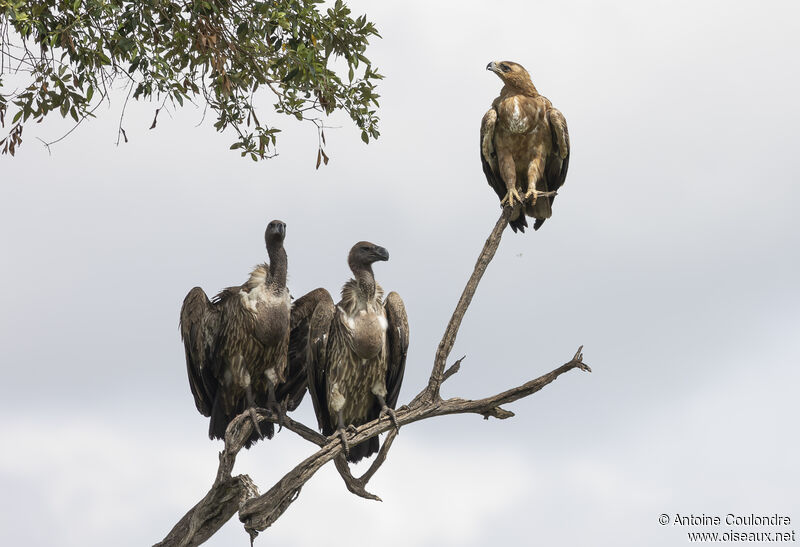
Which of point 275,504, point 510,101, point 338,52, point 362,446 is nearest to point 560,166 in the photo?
point 510,101

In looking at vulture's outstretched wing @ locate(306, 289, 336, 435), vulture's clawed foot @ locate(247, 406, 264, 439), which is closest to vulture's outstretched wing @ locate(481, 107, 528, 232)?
vulture's outstretched wing @ locate(306, 289, 336, 435)

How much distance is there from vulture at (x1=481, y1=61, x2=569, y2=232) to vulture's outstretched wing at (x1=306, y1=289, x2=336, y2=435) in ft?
5.94

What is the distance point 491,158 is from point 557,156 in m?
0.56

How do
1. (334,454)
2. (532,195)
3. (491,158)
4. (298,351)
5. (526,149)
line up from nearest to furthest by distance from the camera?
(334,454), (532,195), (298,351), (526,149), (491,158)

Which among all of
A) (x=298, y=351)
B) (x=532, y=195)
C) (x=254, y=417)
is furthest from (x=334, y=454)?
(x=532, y=195)

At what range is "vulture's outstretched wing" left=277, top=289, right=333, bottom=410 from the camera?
30.1 ft

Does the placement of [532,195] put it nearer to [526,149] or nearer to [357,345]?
[526,149]

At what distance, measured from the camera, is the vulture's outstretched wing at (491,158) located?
966 centimetres

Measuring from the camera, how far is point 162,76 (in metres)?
8.59

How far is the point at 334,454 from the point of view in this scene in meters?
7.93

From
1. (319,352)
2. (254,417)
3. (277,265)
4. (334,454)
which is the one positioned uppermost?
(277,265)

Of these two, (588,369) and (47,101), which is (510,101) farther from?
(47,101)

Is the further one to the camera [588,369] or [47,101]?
[47,101]

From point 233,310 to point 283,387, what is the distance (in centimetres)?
77
